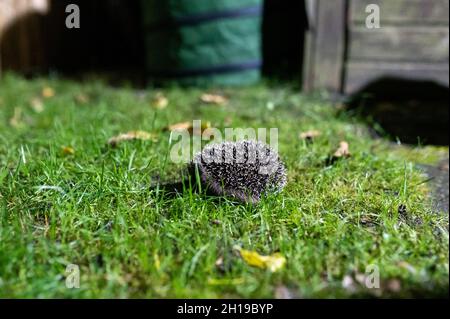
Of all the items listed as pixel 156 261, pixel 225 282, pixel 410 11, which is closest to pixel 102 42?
pixel 410 11

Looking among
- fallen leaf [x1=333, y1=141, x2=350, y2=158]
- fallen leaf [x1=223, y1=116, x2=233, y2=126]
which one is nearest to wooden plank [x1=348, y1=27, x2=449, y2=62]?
fallen leaf [x1=223, y1=116, x2=233, y2=126]

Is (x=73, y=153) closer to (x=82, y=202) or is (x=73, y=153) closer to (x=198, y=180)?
(x=82, y=202)

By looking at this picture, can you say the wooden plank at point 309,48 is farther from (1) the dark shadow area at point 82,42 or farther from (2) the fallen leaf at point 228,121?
(1) the dark shadow area at point 82,42

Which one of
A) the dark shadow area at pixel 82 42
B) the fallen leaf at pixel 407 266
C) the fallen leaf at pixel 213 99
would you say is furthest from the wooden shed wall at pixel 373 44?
the fallen leaf at pixel 407 266

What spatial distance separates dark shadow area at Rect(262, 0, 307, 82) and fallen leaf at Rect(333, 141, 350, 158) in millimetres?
2030

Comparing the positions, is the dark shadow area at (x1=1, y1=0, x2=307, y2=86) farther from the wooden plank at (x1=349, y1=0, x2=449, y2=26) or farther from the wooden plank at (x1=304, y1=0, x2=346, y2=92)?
the wooden plank at (x1=349, y1=0, x2=449, y2=26)

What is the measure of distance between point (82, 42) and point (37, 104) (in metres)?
2.12

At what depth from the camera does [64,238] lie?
81.6 inches

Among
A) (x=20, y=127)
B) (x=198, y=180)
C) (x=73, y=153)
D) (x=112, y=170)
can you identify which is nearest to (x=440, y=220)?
(x=198, y=180)

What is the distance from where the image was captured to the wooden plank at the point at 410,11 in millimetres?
3918

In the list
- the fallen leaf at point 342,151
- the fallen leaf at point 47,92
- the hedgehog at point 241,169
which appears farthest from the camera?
the fallen leaf at point 47,92

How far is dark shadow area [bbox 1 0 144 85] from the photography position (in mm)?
5664

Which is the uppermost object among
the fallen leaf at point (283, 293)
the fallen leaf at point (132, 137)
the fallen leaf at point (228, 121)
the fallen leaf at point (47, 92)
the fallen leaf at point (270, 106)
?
the fallen leaf at point (47, 92)

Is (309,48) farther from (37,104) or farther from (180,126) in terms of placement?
(37,104)
